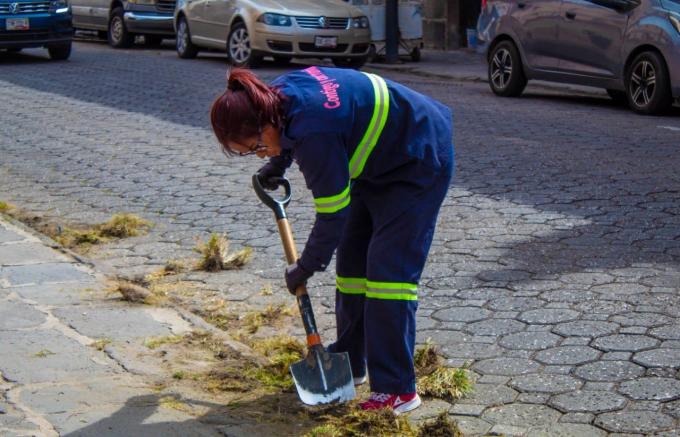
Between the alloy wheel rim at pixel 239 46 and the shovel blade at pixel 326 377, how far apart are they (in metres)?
13.9

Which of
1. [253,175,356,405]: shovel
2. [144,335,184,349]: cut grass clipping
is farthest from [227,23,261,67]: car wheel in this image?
[253,175,356,405]: shovel

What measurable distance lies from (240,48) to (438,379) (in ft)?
46.2

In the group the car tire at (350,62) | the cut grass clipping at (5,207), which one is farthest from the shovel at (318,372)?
the car tire at (350,62)

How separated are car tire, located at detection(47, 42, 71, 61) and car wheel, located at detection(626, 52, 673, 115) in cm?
1010

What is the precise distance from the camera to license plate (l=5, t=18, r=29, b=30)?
62.5 feet

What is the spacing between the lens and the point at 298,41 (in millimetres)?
17781

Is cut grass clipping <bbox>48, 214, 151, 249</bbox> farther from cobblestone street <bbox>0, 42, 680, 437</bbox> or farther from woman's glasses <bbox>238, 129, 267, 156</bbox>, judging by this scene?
woman's glasses <bbox>238, 129, 267, 156</bbox>

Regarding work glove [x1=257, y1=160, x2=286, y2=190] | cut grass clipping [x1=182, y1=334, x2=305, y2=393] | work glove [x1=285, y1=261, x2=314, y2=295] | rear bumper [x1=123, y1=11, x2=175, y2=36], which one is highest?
work glove [x1=257, y1=160, x2=286, y2=190]

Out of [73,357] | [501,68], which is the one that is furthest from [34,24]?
[73,357]

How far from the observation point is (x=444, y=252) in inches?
273

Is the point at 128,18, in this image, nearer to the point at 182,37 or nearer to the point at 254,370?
the point at 182,37

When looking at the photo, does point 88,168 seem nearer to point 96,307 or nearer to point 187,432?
point 96,307

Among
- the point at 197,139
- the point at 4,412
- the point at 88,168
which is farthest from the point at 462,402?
the point at 197,139

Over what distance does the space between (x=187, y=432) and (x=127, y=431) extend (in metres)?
0.21
